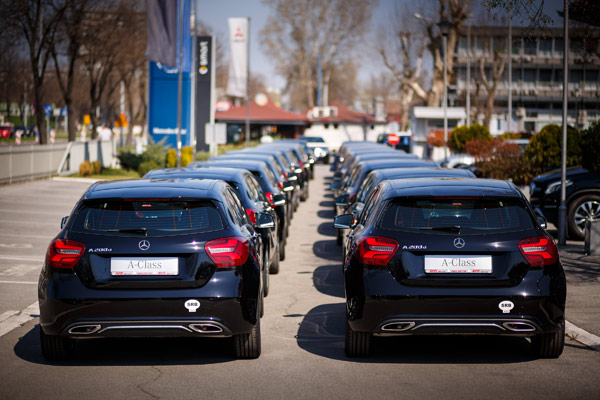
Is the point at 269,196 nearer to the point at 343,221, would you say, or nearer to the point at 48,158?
the point at 343,221

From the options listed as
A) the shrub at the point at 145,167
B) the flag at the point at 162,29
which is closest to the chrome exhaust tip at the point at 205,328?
the flag at the point at 162,29

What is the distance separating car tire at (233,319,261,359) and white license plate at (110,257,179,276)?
0.93 meters

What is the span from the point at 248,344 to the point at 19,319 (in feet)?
10.2

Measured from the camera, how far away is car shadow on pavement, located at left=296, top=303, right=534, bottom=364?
780cm

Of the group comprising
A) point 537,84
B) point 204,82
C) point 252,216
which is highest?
point 537,84

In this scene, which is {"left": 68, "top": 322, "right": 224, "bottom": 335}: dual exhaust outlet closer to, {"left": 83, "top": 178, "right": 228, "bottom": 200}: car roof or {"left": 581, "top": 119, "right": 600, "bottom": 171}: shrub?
{"left": 83, "top": 178, "right": 228, "bottom": 200}: car roof

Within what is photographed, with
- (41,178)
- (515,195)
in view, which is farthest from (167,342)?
(41,178)

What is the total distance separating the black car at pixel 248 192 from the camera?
11547mm

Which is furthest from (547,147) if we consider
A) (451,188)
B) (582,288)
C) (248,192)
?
(451,188)

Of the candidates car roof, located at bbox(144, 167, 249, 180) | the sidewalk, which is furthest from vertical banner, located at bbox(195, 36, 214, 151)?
car roof, located at bbox(144, 167, 249, 180)

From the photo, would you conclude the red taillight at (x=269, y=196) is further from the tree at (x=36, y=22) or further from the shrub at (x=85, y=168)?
the tree at (x=36, y=22)

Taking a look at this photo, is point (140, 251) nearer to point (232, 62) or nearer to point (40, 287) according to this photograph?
point (40, 287)

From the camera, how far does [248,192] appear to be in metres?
12.4

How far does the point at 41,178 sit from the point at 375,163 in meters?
19.8
